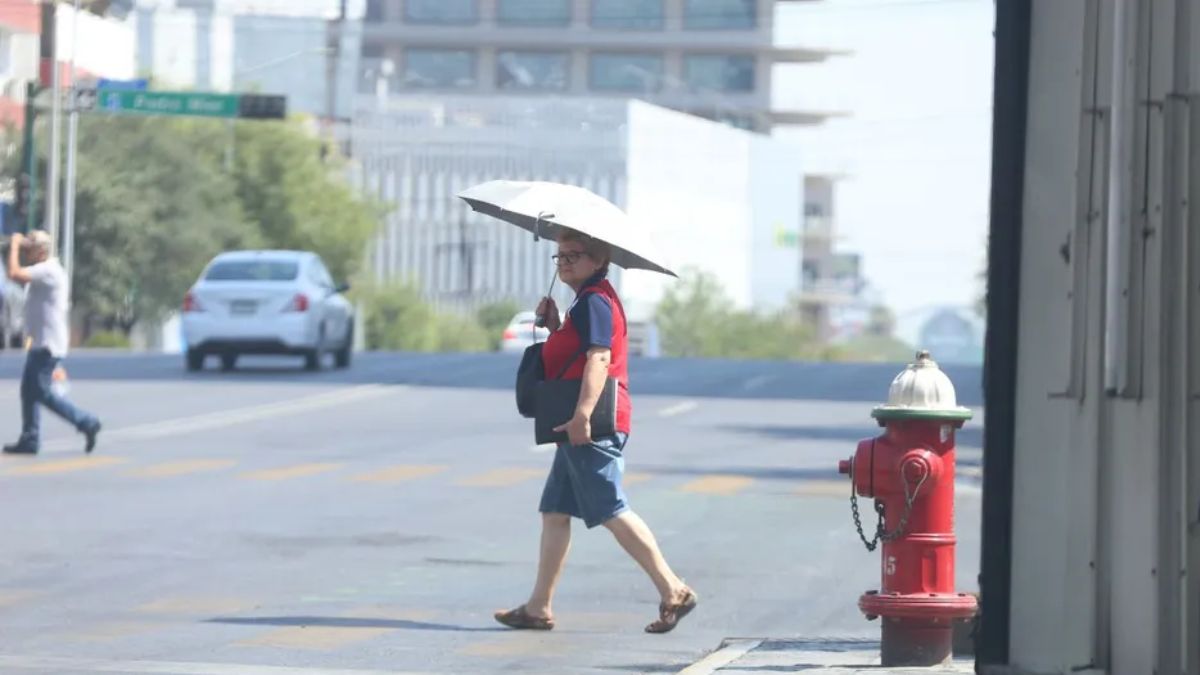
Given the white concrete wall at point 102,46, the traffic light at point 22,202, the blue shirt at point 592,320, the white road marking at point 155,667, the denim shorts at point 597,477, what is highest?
the white concrete wall at point 102,46

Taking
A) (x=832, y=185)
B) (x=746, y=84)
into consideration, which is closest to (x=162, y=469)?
(x=746, y=84)

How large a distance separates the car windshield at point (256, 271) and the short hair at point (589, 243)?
25.0 m

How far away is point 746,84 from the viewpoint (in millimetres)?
163375

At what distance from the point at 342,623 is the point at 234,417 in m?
16.2

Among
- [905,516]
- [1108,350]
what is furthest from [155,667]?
[1108,350]

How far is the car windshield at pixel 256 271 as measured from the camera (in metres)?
35.4

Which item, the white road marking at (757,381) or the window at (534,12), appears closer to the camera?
the white road marking at (757,381)

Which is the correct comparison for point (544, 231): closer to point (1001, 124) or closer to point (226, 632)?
point (226, 632)

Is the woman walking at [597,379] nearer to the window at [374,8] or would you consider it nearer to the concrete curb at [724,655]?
the concrete curb at [724,655]

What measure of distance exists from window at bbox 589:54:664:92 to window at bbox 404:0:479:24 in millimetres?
8263

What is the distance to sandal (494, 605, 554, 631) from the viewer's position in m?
11.0

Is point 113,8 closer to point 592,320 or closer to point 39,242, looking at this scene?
point 39,242

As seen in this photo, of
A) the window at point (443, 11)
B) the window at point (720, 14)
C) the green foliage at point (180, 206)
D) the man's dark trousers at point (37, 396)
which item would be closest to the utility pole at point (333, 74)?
the window at point (443, 11)

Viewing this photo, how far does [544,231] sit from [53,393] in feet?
33.1
